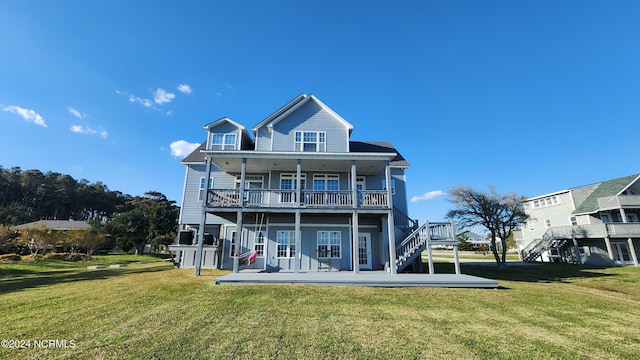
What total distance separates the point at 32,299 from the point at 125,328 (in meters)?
5.33

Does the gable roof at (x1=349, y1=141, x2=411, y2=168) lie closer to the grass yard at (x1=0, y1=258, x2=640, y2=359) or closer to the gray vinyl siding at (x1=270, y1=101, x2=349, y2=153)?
the gray vinyl siding at (x1=270, y1=101, x2=349, y2=153)

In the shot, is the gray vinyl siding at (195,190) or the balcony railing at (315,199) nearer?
the balcony railing at (315,199)

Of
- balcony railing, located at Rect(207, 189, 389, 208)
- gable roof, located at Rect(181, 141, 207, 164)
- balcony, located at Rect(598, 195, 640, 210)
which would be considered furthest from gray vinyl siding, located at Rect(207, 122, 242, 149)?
balcony, located at Rect(598, 195, 640, 210)

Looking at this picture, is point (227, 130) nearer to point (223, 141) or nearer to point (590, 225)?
point (223, 141)

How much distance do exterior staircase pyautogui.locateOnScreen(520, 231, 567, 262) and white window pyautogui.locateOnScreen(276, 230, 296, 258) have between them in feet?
90.1

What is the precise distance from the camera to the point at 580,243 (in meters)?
24.1

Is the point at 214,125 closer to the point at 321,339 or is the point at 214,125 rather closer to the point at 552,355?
the point at 321,339

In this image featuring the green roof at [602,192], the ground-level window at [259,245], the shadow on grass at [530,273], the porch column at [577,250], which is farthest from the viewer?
the porch column at [577,250]

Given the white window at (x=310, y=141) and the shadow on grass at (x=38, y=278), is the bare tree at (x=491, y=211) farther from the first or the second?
the shadow on grass at (x=38, y=278)

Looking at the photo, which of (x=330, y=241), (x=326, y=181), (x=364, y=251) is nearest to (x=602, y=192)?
(x=364, y=251)

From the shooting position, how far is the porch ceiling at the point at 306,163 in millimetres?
12853

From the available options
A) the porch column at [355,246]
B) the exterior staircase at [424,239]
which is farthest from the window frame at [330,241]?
the exterior staircase at [424,239]

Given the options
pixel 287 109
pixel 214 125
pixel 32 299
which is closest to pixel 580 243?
Answer: pixel 287 109

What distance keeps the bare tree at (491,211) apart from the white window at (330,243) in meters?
12.2
